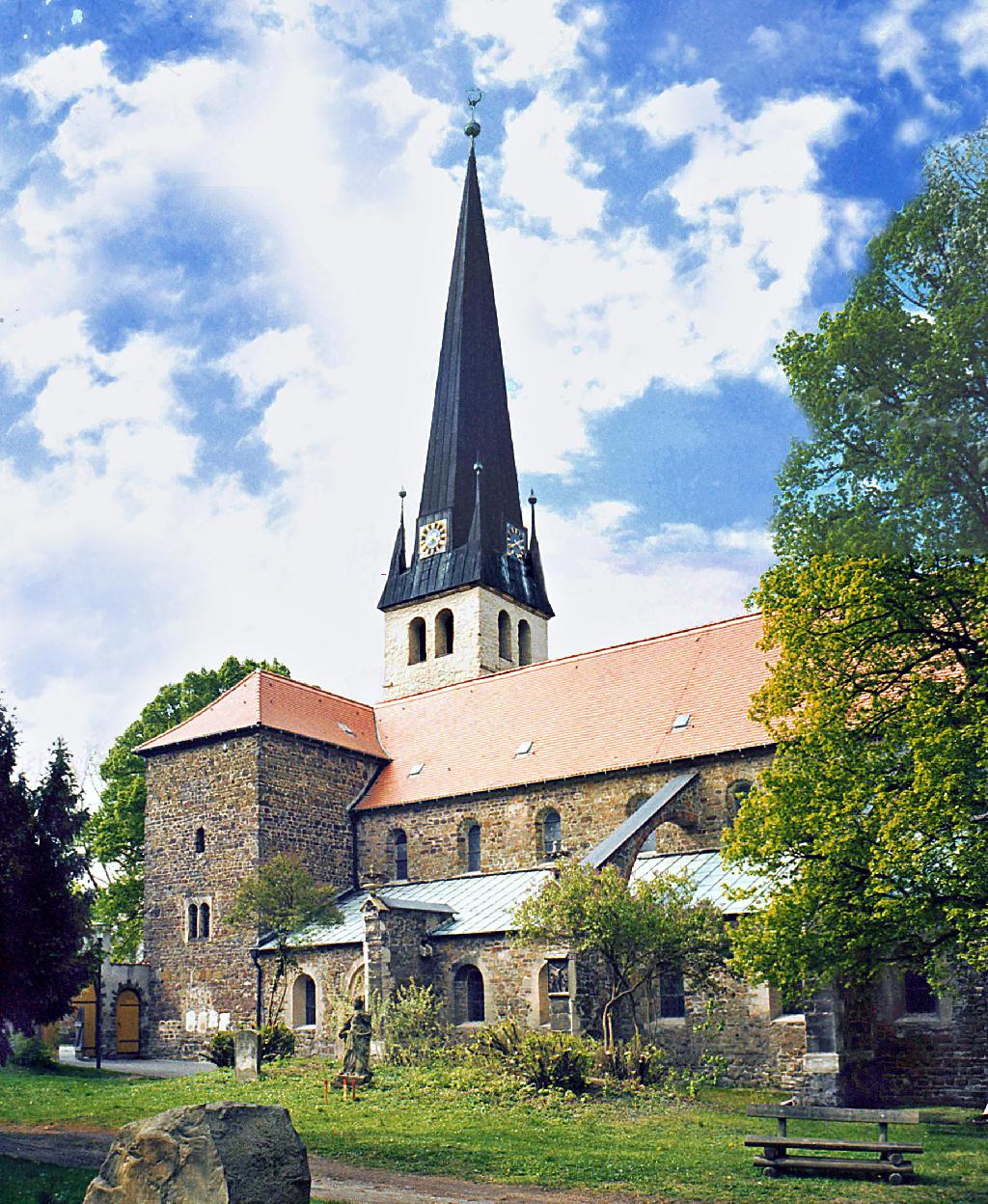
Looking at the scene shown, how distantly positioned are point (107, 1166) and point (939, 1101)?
15.4 meters

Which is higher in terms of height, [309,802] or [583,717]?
[583,717]

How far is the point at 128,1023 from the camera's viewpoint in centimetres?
3247

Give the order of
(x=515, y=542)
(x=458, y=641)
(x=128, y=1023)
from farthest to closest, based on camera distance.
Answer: (x=515, y=542) < (x=458, y=641) < (x=128, y=1023)

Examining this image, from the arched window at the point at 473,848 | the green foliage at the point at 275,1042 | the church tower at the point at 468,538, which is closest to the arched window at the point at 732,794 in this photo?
the arched window at the point at 473,848

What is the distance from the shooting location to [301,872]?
3009cm

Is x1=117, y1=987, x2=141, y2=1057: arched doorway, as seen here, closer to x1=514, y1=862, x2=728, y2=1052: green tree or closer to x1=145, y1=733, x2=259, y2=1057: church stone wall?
x1=145, y1=733, x2=259, y2=1057: church stone wall

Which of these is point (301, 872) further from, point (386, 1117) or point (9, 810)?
point (9, 810)

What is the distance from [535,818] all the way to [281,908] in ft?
21.7

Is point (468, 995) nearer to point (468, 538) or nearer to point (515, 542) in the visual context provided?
point (468, 538)

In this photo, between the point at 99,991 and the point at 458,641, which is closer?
the point at 99,991

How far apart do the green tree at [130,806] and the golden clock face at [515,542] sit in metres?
11.4

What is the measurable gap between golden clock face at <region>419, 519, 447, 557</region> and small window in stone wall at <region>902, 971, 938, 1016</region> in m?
30.7

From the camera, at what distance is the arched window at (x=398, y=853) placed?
33594mm

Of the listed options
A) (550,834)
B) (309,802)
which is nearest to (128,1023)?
(309,802)
